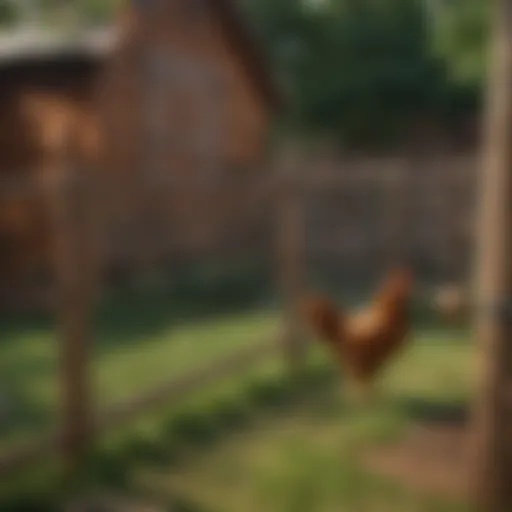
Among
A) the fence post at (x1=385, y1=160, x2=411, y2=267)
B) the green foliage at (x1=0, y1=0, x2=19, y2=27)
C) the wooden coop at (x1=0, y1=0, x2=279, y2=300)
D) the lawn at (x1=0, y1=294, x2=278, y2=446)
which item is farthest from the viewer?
the wooden coop at (x1=0, y1=0, x2=279, y2=300)

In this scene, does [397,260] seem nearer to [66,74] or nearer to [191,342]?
[191,342]

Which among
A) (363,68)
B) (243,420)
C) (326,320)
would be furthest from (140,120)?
(326,320)

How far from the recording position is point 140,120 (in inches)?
417

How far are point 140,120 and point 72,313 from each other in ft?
22.2

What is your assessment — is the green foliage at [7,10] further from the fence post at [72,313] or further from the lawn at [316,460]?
the lawn at [316,460]

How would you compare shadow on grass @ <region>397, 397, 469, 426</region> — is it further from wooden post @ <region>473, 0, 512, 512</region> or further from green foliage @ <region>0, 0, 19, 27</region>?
green foliage @ <region>0, 0, 19, 27</region>

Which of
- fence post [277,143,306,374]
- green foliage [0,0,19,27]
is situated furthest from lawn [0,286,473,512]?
green foliage [0,0,19,27]

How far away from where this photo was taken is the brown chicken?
412 cm

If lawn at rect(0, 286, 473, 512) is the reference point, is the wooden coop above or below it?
above

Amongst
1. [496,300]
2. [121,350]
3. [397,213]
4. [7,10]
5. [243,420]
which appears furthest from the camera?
[397,213]

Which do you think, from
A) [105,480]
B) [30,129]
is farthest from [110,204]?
[105,480]

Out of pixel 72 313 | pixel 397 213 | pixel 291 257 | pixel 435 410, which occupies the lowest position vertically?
pixel 435 410

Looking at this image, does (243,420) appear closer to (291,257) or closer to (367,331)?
(367,331)

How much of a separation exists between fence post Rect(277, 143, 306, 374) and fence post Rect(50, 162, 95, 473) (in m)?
1.81
